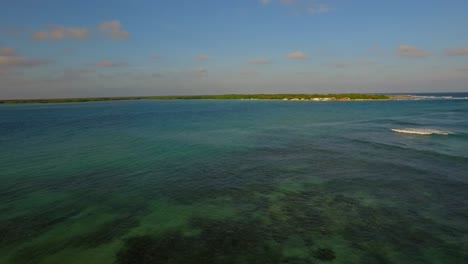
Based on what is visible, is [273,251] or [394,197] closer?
[273,251]

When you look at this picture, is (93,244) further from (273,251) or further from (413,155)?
(413,155)

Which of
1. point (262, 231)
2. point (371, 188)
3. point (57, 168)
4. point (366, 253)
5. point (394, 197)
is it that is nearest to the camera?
point (366, 253)

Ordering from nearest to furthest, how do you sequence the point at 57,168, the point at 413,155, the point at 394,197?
the point at 394,197
the point at 57,168
the point at 413,155

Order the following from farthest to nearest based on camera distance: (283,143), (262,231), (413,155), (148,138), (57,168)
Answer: (148,138)
(283,143)
(413,155)
(57,168)
(262,231)

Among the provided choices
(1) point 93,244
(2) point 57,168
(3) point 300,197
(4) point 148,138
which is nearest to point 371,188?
(3) point 300,197

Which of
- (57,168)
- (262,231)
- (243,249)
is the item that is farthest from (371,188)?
(57,168)

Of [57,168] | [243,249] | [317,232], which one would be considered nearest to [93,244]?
[243,249]

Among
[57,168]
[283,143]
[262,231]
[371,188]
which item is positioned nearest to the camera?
[262,231]

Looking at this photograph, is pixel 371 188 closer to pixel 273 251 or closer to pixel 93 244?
pixel 273 251

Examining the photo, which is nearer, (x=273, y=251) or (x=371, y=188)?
(x=273, y=251)
